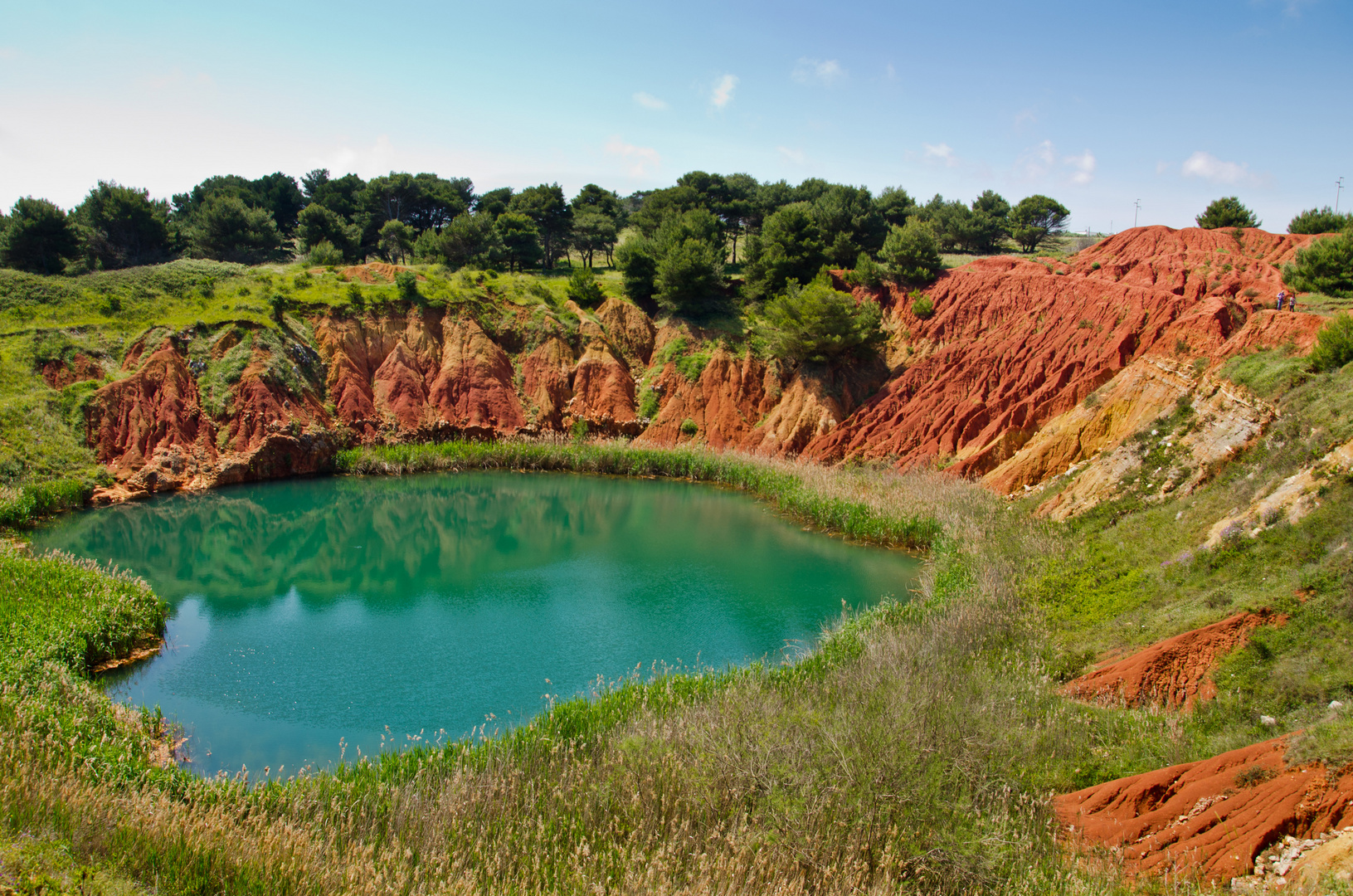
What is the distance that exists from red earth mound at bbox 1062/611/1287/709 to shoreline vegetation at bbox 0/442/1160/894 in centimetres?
99

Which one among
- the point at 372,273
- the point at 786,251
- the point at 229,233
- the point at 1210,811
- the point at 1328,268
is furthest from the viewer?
the point at 229,233

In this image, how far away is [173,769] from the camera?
9.30m

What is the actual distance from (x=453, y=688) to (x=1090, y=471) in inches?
735

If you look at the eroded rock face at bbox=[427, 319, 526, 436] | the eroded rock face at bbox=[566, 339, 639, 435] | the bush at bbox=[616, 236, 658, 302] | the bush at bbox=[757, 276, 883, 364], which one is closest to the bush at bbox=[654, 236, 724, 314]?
the bush at bbox=[616, 236, 658, 302]

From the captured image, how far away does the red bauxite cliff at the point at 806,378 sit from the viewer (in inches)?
1032

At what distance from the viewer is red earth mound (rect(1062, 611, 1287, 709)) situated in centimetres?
1103

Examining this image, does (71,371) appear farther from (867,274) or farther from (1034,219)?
(1034,219)

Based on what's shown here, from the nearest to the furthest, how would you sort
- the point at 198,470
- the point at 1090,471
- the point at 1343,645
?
the point at 1343,645 → the point at 1090,471 → the point at 198,470

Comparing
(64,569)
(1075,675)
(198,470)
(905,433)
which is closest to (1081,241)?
(905,433)

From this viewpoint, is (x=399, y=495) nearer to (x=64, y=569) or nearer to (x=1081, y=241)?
(x=64, y=569)

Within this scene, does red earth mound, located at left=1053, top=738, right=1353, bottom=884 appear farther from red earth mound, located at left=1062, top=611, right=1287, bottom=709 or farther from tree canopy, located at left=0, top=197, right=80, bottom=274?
tree canopy, located at left=0, top=197, right=80, bottom=274

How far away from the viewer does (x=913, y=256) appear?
131ft

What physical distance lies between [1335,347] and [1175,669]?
11597mm

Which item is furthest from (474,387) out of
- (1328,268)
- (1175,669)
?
(1328,268)
